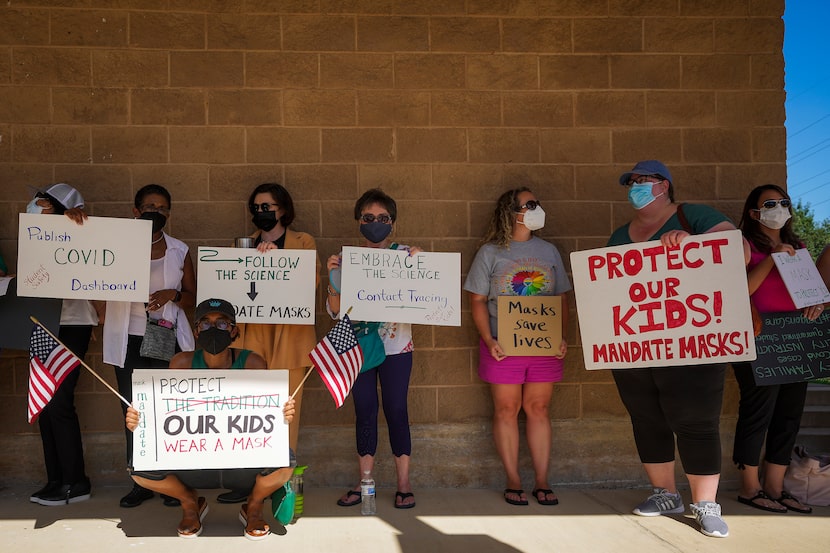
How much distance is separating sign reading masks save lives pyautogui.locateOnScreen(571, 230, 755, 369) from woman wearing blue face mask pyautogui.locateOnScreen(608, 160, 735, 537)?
12 cm

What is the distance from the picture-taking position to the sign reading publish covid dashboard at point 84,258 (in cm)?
Result: 471

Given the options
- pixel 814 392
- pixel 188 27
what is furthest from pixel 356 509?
pixel 814 392

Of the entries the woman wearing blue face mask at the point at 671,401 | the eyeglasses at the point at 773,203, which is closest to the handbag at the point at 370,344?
the woman wearing blue face mask at the point at 671,401

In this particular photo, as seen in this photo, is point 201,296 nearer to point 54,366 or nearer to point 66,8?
point 54,366

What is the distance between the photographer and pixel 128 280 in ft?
15.5

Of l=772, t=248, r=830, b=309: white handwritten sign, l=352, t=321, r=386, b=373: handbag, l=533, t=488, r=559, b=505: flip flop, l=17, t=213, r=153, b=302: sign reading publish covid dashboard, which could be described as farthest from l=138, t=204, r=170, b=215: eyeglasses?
l=772, t=248, r=830, b=309: white handwritten sign

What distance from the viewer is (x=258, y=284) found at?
4.89 metres

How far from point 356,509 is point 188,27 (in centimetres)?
360

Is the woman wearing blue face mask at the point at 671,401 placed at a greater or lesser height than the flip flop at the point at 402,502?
greater

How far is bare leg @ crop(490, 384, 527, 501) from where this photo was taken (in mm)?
5195

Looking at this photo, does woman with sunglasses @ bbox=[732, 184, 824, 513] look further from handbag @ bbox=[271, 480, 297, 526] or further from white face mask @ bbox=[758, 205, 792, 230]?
handbag @ bbox=[271, 480, 297, 526]

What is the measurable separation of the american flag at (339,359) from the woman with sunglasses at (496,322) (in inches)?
42.5

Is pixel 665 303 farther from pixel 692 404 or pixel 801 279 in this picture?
pixel 801 279

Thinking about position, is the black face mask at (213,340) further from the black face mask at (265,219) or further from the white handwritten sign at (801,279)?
the white handwritten sign at (801,279)
